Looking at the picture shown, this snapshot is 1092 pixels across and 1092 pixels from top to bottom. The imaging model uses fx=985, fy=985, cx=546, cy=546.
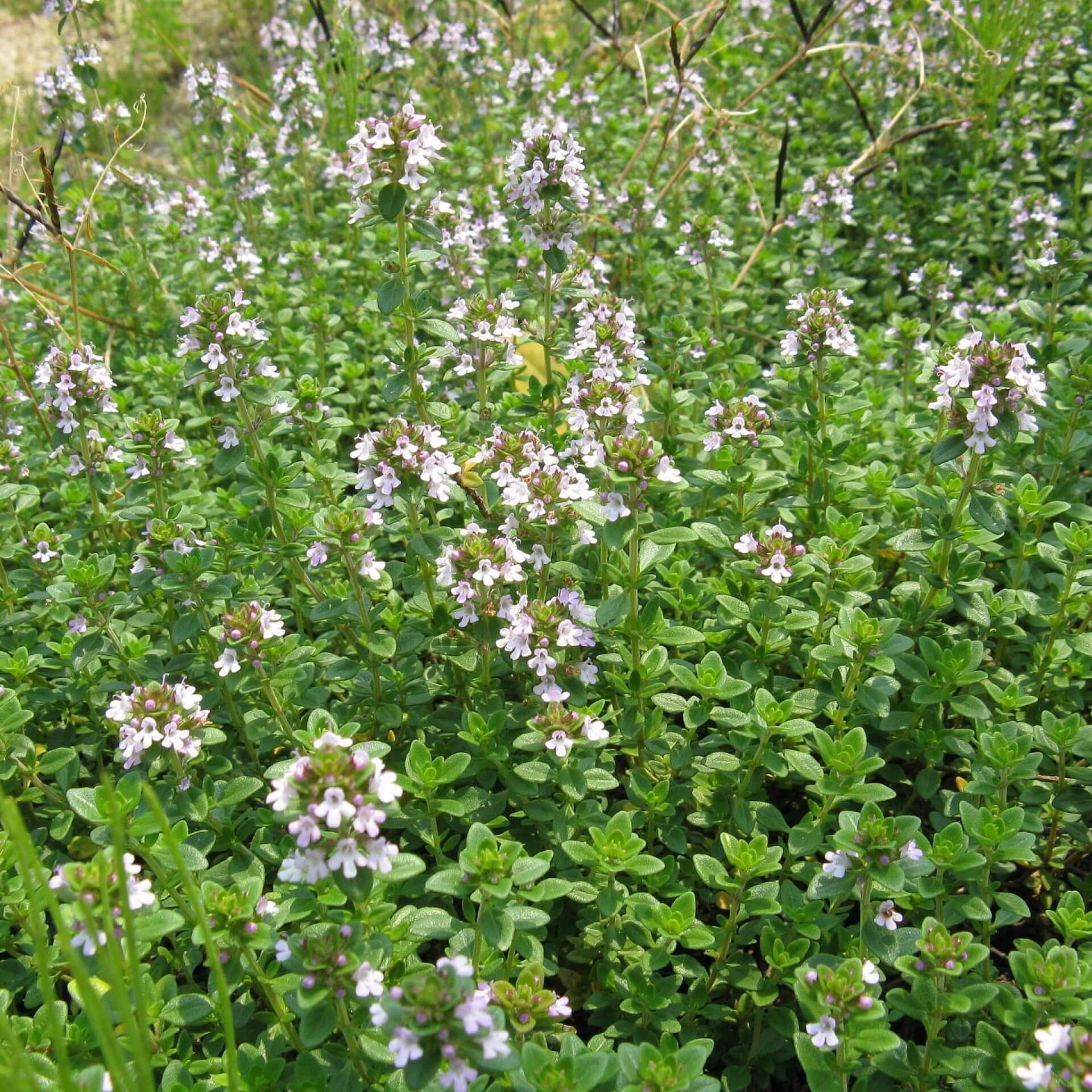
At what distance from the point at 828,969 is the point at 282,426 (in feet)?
8.34

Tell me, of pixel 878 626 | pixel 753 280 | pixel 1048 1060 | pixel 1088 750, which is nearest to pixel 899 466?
pixel 878 626

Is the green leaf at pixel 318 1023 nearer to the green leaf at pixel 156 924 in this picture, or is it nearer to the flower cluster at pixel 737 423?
the green leaf at pixel 156 924

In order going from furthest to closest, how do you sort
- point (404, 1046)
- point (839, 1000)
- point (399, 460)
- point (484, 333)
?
point (484, 333), point (399, 460), point (839, 1000), point (404, 1046)

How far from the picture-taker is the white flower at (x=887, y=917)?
2.67 m

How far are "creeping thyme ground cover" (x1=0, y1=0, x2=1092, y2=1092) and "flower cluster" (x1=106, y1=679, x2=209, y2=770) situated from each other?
0.05ft

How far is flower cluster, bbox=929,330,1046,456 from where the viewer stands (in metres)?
2.98

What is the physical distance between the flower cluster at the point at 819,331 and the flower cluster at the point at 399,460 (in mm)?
1609

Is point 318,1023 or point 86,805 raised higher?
point 86,805

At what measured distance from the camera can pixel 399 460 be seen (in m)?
3.06

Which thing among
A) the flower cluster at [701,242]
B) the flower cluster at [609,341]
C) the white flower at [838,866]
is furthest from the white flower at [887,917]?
the flower cluster at [701,242]

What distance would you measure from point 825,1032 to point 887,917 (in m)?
0.40

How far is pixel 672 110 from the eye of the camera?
6121mm

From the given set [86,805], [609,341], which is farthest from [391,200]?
[86,805]

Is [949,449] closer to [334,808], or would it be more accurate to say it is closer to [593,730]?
[593,730]
